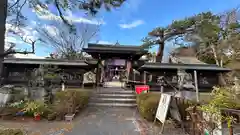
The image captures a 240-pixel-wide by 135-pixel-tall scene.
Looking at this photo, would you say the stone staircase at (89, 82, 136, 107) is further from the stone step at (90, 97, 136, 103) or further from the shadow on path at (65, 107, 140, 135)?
the shadow on path at (65, 107, 140, 135)

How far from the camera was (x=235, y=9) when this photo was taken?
1538 centimetres

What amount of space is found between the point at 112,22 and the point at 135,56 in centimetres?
916

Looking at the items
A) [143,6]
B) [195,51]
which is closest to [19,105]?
[143,6]

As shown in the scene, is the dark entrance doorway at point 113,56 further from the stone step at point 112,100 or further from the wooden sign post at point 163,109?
the wooden sign post at point 163,109

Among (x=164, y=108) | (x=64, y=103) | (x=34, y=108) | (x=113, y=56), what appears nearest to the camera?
(x=164, y=108)

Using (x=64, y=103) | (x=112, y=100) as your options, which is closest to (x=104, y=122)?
(x=64, y=103)

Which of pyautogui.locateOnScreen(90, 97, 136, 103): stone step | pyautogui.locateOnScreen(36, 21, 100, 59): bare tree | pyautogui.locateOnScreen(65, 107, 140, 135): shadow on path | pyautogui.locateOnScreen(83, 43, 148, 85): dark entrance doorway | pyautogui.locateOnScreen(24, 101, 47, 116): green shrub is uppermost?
pyautogui.locateOnScreen(36, 21, 100, 59): bare tree

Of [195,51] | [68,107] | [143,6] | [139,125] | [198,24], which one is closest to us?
[139,125]

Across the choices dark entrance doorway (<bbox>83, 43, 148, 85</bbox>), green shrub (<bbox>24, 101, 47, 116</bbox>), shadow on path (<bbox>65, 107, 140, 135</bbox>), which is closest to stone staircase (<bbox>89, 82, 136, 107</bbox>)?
shadow on path (<bbox>65, 107, 140, 135</bbox>)

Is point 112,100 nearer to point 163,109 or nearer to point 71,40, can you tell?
point 163,109

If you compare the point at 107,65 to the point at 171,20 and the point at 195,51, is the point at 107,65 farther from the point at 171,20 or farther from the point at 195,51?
the point at 195,51

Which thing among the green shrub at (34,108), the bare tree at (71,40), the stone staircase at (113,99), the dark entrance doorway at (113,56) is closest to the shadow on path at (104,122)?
the stone staircase at (113,99)

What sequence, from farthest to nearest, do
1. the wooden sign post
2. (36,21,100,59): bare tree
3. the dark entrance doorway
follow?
(36,21,100,59): bare tree → the dark entrance doorway → the wooden sign post

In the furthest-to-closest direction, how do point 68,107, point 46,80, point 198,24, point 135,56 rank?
point 198,24, point 135,56, point 46,80, point 68,107
